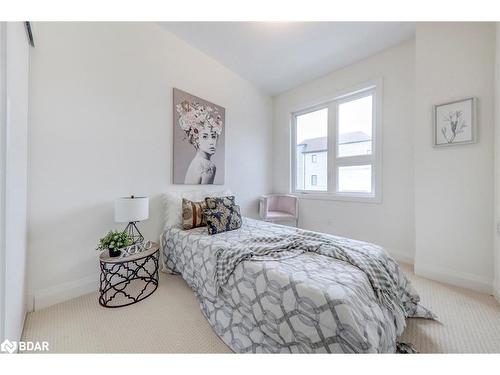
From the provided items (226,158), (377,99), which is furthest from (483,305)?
(226,158)

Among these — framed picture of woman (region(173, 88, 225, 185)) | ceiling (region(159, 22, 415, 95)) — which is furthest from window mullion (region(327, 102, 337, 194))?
framed picture of woman (region(173, 88, 225, 185))

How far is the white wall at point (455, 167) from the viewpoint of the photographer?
5.84 feet

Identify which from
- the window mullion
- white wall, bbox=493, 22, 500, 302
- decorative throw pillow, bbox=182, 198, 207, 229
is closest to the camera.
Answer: white wall, bbox=493, 22, 500, 302

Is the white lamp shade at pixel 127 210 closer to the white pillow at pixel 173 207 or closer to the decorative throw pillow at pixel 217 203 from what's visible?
the white pillow at pixel 173 207

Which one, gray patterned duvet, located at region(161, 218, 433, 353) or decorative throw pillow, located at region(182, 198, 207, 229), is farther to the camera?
decorative throw pillow, located at region(182, 198, 207, 229)

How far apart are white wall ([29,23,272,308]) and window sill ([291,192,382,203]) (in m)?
2.28

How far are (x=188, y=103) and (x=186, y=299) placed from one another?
2.23m

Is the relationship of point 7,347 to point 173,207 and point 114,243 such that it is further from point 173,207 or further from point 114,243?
point 173,207

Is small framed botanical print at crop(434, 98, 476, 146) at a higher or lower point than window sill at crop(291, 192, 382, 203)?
higher

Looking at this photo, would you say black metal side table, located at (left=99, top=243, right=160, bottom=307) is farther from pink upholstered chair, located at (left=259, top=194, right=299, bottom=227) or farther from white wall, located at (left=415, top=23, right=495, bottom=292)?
white wall, located at (left=415, top=23, right=495, bottom=292)

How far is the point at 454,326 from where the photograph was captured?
134 cm

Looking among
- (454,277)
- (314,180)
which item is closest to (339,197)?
(314,180)

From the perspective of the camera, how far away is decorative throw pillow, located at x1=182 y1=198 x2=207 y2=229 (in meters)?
2.13
